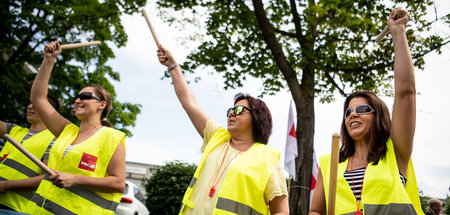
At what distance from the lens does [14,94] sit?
1344 cm

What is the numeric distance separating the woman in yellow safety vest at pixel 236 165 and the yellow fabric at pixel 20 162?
1.54 m

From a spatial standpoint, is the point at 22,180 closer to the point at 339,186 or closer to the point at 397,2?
the point at 339,186

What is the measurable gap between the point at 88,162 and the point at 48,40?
13.4 m

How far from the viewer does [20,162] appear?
3555 mm

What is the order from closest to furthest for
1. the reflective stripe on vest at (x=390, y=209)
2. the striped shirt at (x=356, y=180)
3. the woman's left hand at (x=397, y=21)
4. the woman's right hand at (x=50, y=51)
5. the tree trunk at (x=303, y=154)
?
the reflective stripe on vest at (x=390, y=209), the striped shirt at (x=356, y=180), the woman's left hand at (x=397, y=21), the woman's right hand at (x=50, y=51), the tree trunk at (x=303, y=154)

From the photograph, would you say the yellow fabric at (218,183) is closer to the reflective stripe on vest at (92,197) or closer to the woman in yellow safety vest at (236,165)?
the woman in yellow safety vest at (236,165)

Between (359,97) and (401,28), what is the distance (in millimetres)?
524

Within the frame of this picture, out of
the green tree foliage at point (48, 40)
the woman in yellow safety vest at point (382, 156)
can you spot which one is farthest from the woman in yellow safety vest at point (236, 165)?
the green tree foliage at point (48, 40)

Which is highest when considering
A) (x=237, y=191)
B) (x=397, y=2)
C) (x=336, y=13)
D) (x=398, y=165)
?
(x=336, y=13)

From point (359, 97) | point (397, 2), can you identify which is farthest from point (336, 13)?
point (359, 97)

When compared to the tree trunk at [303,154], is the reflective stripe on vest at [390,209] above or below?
below

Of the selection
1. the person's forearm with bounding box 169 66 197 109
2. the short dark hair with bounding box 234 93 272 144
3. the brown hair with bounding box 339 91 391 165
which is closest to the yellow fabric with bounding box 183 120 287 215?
the short dark hair with bounding box 234 93 272 144

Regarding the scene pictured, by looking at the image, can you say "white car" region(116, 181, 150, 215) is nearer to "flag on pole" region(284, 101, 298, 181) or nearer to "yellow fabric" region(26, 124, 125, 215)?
"flag on pole" region(284, 101, 298, 181)

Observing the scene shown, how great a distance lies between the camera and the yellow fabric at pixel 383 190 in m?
2.14
